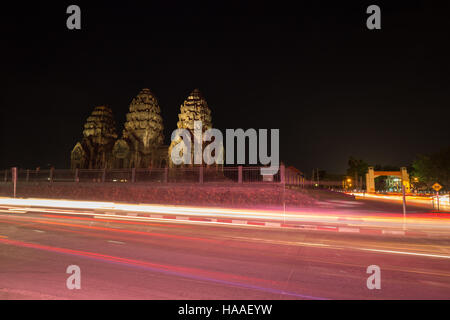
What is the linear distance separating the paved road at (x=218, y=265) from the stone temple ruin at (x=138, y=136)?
27816mm

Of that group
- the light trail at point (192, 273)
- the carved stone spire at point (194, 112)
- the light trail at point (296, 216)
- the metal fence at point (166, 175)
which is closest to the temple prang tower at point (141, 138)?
the carved stone spire at point (194, 112)

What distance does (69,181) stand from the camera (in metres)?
24.0

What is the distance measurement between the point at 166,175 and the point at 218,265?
16.1m

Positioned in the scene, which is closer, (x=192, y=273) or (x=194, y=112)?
(x=192, y=273)

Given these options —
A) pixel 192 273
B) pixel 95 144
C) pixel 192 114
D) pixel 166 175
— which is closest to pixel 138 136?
pixel 95 144

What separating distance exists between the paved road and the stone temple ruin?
27.8m

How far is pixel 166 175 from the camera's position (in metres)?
20.9

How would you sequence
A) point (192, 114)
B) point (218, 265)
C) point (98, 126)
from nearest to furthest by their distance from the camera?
point (218, 265) < point (192, 114) < point (98, 126)

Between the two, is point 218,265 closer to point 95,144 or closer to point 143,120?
point 143,120

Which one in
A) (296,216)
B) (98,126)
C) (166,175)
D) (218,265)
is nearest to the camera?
(218,265)

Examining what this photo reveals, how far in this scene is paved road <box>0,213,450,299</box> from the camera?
159 inches

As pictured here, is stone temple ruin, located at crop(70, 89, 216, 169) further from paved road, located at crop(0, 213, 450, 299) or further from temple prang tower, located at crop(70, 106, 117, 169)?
paved road, located at crop(0, 213, 450, 299)

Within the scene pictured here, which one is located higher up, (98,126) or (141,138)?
(98,126)
